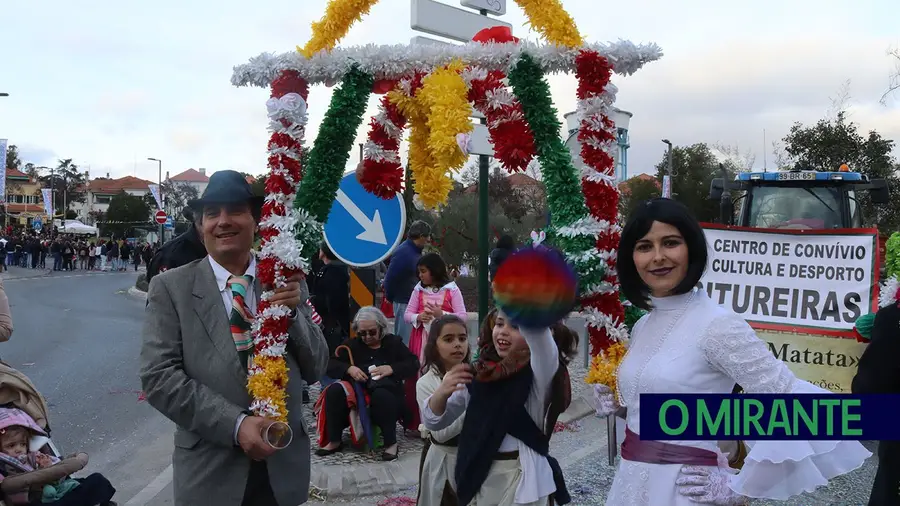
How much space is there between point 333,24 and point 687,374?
6.35 feet

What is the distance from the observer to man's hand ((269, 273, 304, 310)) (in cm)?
279

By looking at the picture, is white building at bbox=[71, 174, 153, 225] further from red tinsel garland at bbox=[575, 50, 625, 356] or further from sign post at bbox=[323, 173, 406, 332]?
red tinsel garland at bbox=[575, 50, 625, 356]

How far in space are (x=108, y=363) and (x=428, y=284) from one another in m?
6.11

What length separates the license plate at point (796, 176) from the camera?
32.3 feet

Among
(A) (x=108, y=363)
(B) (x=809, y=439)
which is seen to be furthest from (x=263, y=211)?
(A) (x=108, y=363)

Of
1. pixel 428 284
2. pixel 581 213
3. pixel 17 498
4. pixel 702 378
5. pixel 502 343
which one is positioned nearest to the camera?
pixel 702 378

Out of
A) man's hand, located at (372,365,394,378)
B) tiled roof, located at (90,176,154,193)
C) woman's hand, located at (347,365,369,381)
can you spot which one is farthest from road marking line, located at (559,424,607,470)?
tiled roof, located at (90,176,154,193)

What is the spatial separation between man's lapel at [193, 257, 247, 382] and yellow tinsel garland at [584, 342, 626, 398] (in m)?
1.33

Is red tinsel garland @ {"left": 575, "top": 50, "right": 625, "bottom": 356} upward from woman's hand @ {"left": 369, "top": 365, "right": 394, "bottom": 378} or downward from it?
upward

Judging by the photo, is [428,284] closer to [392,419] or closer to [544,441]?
[392,419]

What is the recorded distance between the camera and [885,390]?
141 inches

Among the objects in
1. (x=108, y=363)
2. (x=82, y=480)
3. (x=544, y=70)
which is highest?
(x=544, y=70)

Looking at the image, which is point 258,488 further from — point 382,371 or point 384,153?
point 382,371

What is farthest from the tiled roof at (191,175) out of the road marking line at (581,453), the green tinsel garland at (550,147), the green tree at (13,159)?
the green tinsel garland at (550,147)
